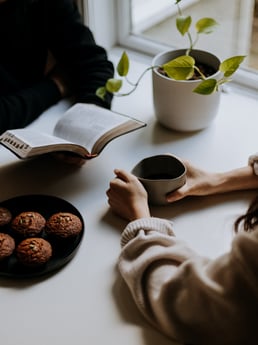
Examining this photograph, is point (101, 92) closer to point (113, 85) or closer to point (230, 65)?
point (113, 85)

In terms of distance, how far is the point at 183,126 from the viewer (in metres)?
1.34

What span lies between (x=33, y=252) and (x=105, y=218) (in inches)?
7.3

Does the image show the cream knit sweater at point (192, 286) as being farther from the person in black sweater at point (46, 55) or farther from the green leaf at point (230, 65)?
the person in black sweater at point (46, 55)

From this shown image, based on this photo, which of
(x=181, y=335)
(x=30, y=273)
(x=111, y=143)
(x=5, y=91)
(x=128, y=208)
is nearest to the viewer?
(x=181, y=335)

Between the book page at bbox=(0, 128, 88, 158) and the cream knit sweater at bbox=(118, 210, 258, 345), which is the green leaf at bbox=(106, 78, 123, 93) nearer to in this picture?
the book page at bbox=(0, 128, 88, 158)

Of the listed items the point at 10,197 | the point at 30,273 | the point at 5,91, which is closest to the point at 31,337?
the point at 30,273

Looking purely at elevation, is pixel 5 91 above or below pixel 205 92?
below

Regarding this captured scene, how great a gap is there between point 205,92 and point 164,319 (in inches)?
19.8

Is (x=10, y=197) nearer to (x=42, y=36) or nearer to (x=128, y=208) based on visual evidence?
(x=128, y=208)

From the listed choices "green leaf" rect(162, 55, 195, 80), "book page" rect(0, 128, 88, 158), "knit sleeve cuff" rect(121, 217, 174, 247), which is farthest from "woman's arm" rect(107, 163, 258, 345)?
"green leaf" rect(162, 55, 195, 80)

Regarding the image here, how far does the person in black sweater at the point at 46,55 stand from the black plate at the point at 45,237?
30cm

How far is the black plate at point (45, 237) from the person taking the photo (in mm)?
1000

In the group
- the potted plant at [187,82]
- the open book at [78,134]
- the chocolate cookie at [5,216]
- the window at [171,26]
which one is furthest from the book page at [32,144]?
the window at [171,26]

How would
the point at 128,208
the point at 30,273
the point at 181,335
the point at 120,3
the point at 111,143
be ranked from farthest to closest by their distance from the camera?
the point at 120,3
the point at 111,143
the point at 128,208
the point at 30,273
the point at 181,335
